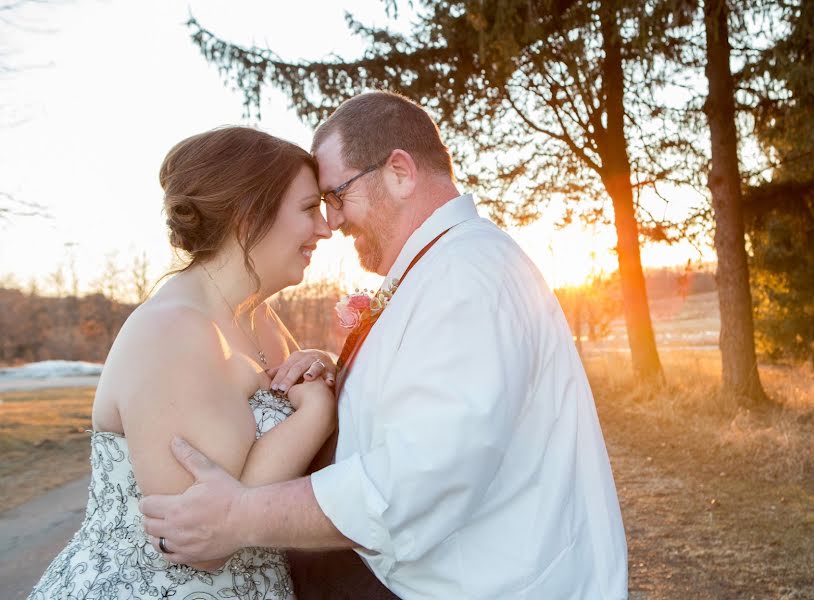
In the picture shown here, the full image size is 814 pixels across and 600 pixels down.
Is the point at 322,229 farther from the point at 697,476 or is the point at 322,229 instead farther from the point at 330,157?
the point at 697,476

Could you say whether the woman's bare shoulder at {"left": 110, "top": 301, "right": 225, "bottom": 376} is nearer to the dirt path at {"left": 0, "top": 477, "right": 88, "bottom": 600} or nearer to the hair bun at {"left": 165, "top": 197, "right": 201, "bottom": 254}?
the hair bun at {"left": 165, "top": 197, "right": 201, "bottom": 254}

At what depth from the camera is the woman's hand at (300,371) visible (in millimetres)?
2469

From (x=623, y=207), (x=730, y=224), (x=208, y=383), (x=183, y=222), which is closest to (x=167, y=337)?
(x=208, y=383)

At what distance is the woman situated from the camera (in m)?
2.07

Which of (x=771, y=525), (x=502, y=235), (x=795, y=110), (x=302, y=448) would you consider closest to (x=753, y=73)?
(x=795, y=110)

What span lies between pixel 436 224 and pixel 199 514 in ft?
3.82

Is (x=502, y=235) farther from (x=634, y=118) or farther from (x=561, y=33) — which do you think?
(x=634, y=118)

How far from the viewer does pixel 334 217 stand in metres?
2.68

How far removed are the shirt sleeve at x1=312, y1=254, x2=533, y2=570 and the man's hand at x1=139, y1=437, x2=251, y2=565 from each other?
0.95 feet

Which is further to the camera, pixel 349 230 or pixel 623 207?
pixel 623 207

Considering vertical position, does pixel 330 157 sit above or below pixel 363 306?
above

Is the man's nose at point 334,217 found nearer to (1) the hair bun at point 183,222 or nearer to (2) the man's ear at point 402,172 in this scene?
(2) the man's ear at point 402,172

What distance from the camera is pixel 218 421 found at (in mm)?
2096

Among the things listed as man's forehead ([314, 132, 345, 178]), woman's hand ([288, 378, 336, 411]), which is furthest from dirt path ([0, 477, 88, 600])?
man's forehead ([314, 132, 345, 178])
